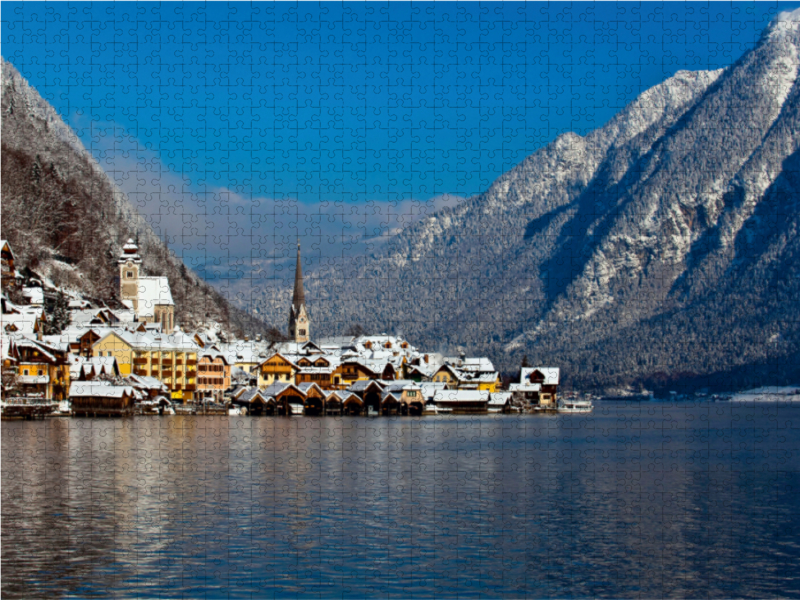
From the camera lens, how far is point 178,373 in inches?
5054

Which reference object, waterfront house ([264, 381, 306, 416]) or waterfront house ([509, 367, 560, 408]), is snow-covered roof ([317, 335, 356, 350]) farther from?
waterfront house ([264, 381, 306, 416])

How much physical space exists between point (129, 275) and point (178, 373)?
107 ft

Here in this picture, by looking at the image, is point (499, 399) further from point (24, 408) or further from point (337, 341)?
point (24, 408)

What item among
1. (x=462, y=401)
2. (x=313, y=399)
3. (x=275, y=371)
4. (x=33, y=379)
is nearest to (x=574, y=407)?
(x=462, y=401)

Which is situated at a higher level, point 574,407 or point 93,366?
point 93,366

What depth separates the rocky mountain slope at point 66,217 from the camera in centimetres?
13588

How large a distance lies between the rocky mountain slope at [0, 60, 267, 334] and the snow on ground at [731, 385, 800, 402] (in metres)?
79.8

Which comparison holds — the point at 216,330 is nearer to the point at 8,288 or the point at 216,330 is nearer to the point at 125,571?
the point at 8,288

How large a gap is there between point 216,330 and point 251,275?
120570mm

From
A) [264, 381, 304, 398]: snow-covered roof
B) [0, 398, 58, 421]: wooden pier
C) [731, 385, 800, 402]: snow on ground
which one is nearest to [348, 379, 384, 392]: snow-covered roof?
[264, 381, 304, 398]: snow-covered roof

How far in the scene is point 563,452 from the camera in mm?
59625

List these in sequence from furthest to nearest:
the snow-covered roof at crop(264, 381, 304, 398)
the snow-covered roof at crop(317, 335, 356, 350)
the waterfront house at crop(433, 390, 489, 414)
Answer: the snow-covered roof at crop(317, 335, 356, 350), the waterfront house at crop(433, 390, 489, 414), the snow-covered roof at crop(264, 381, 304, 398)

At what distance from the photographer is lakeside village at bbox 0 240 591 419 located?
99250mm

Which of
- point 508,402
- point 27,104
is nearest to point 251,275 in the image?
point 508,402
